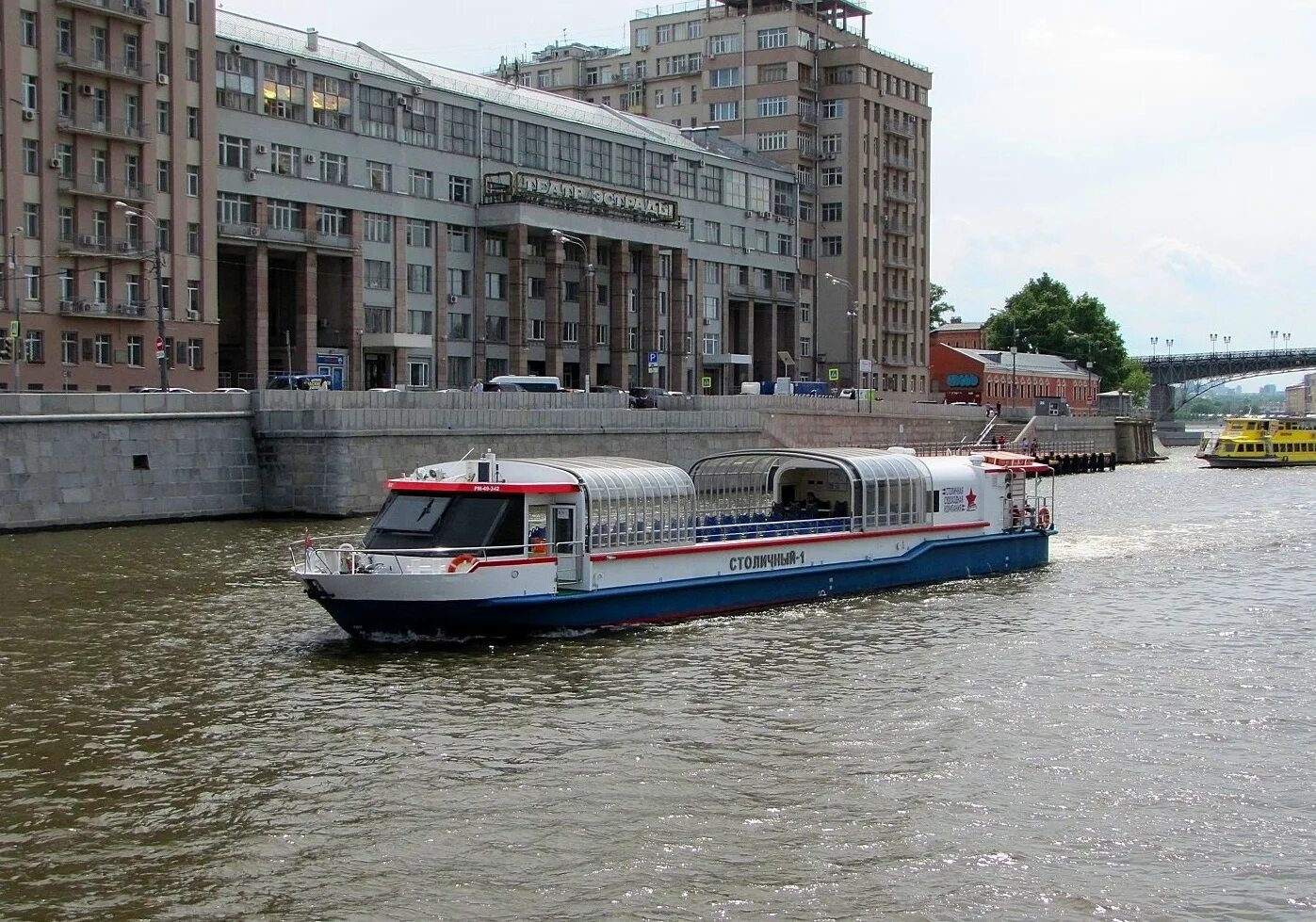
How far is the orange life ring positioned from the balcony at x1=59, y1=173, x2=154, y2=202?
4748 cm

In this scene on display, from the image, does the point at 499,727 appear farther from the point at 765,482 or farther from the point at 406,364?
the point at 406,364

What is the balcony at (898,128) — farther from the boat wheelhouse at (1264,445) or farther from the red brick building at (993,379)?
the boat wheelhouse at (1264,445)

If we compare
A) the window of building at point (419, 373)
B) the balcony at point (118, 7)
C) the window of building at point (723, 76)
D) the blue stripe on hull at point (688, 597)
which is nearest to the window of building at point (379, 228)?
the window of building at point (419, 373)

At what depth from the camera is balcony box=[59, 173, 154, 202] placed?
68000 mm

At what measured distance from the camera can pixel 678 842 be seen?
57.5 feet

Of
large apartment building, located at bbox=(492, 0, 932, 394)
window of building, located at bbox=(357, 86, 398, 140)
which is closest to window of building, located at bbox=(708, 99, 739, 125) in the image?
large apartment building, located at bbox=(492, 0, 932, 394)

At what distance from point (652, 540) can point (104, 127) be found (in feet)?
156

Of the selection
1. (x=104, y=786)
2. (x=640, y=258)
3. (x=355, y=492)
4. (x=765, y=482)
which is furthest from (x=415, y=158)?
(x=104, y=786)

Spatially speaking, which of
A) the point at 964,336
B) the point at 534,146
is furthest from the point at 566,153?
the point at 964,336

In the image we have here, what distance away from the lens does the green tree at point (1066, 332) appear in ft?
555

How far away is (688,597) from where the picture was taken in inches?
1280

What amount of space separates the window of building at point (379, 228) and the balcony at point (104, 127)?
16.5m

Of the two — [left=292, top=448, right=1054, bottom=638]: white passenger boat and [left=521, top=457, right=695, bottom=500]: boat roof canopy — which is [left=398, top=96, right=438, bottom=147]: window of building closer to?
[left=292, top=448, right=1054, bottom=638]: white passenger boat

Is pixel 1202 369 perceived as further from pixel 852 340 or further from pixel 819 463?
pixel 819 463
